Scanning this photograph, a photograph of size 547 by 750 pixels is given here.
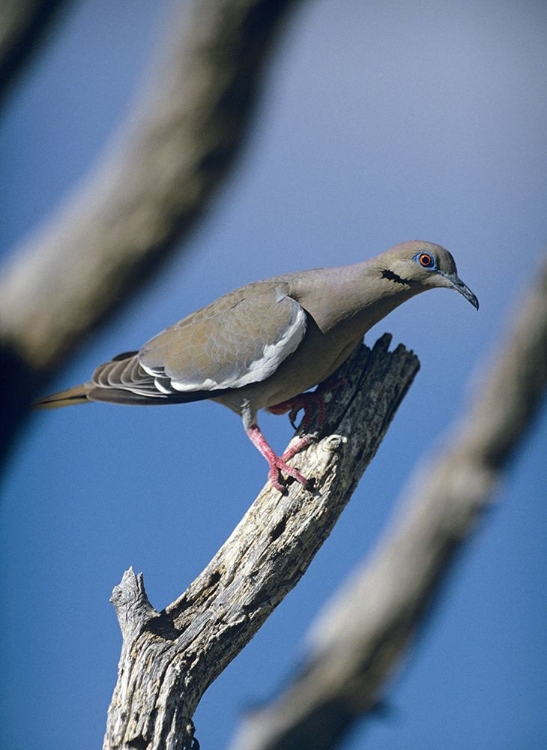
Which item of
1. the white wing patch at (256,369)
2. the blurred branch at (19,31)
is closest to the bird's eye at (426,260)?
the white wing patch at (256,369)

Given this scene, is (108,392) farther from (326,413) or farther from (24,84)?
(24,84)

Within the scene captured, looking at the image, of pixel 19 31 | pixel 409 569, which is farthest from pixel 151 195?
pixel 409 569

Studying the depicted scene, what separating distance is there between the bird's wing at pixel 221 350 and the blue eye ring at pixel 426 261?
1.30ft

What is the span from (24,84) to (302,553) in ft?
5.67

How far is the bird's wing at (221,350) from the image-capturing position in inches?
97.7

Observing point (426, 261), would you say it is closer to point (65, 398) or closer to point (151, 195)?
point (151, 195)

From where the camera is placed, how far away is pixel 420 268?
250 centimetres

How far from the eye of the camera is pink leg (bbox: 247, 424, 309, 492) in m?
2.31

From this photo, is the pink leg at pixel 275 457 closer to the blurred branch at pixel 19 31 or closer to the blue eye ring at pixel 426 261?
the blue eye ring at pixel 426 261

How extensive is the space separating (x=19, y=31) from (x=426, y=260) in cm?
131

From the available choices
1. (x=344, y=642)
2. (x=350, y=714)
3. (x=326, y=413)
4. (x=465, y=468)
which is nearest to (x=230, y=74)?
(x=326, y=413)

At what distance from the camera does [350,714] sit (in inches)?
108

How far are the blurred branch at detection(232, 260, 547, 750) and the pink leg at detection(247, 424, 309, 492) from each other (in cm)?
57

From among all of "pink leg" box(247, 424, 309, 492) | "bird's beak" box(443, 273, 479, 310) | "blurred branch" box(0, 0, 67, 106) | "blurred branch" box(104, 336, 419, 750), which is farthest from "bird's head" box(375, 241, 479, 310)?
"blurred branch" box(0, 0, 67, 106)
